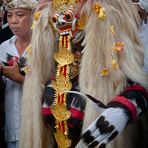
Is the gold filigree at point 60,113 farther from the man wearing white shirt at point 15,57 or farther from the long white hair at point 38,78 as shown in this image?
the man wearing white shirt at point 15,57

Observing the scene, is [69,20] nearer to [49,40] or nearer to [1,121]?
[49,40]

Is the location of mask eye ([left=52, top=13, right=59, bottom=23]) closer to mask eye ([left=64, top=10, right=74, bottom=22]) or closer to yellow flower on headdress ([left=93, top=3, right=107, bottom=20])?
mask eye ([left=64, top=10, right=74, bottom=22])

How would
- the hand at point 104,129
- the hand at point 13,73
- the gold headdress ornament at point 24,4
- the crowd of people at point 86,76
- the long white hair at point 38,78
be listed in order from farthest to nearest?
the gold headdress ornament at point 24,4
the hand at point 13,73
the long white hair at point 38,78
the crowd of people at point 86,76
the hand at point 104,129

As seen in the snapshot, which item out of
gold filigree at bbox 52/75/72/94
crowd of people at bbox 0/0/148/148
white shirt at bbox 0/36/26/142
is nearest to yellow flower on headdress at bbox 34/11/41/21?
crowd of people at bbox 0/0/148/148

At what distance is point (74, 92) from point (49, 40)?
29cm

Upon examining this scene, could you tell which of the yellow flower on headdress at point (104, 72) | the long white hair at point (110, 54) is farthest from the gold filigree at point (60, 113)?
the yellow flower on headdress at point (104, 72)

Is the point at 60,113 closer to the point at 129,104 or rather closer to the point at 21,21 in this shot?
the point at 129,104

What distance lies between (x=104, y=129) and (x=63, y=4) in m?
0.59

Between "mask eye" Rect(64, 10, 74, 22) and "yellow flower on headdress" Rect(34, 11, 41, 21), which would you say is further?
"yellow flower on headdress" Rect(34, 11, 41, 21)

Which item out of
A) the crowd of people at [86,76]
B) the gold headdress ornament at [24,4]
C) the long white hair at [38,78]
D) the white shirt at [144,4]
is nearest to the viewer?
the crowd of people at [86,76]

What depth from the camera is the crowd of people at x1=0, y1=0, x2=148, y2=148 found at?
1317 millimetres

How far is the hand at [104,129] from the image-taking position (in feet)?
3.92

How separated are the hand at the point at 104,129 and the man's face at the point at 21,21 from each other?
92 centimetres

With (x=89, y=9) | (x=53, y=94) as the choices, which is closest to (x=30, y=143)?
(x=53, y=94)
